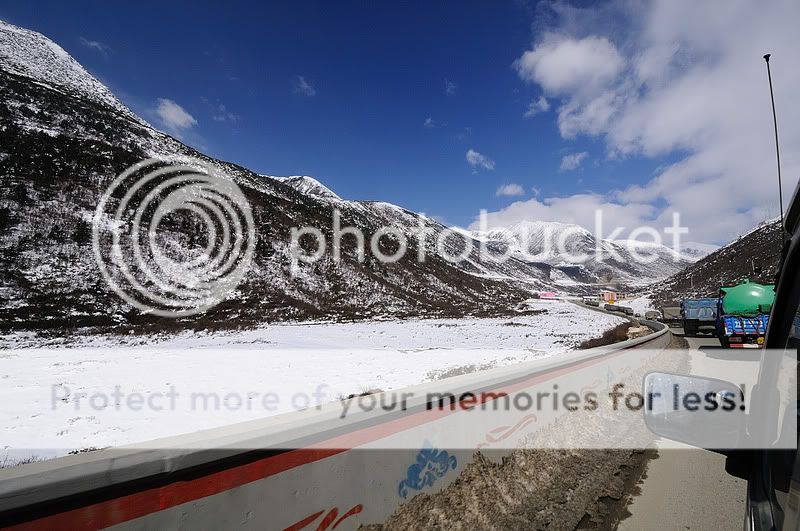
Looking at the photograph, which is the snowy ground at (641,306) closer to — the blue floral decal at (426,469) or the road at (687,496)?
the road at (687,496)

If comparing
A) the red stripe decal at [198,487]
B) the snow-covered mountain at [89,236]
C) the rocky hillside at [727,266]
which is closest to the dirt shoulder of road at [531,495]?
the red stripe decal at [198,487]

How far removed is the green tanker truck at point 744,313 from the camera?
602 inches

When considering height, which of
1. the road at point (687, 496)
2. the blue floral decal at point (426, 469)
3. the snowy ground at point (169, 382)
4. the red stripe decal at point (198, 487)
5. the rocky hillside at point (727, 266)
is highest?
the rocky hillside at point (727, 266)

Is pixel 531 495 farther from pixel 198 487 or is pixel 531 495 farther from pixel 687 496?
pixel 198 487

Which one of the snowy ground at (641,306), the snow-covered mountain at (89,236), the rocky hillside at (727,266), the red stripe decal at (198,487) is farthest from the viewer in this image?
the rocky hillside at (727,266)

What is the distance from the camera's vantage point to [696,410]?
1962mm

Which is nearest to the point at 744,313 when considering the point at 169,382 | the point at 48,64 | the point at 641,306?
the point at 169,382

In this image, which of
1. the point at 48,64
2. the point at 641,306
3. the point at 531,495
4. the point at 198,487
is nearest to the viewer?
the point at 198,487

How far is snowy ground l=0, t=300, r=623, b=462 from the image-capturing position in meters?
7.26

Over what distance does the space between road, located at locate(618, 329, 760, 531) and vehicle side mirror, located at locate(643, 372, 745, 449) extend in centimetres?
230

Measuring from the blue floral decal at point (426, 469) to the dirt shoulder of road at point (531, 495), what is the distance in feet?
0.33

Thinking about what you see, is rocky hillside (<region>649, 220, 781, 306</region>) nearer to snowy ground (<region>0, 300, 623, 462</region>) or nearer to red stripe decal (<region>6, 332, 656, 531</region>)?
snowy ground (<region>0, 300, 623, 462</region>)

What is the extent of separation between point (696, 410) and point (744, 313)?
19.6m

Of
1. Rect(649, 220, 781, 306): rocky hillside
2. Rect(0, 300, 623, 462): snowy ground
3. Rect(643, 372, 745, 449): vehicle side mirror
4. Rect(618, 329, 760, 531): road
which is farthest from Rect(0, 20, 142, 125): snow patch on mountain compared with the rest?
Rect(649, 220, 781, 306): rocky hillside
